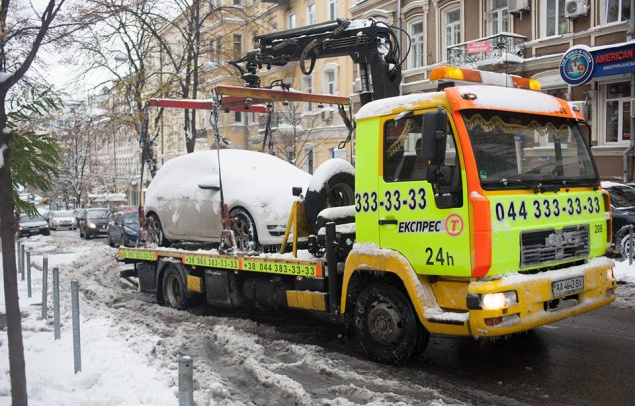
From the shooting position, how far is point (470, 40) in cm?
2478

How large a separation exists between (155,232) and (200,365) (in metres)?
5.23

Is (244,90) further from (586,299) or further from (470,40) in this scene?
(470,40)

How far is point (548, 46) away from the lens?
21766mm

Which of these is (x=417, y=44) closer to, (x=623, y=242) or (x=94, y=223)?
(x=623, y=242)

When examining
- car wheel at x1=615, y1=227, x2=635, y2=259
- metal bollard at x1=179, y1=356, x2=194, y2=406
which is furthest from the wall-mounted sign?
metal bollard at x1=179, y1=356, x2=194, y2=406

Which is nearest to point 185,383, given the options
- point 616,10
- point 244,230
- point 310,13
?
point 244,230

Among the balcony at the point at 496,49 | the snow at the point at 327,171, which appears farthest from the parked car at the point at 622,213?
the balcony at the point at 496,49

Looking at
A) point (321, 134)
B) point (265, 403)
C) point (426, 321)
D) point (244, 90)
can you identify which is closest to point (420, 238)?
point (426, 321)

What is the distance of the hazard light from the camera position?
6230 millimetres

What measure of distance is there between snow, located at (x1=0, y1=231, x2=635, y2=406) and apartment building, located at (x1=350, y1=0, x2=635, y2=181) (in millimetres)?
11193

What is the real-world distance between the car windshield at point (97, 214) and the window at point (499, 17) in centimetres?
2145

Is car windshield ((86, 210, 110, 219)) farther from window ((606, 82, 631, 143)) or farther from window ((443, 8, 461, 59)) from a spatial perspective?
window ((606, 82, 631, 143))

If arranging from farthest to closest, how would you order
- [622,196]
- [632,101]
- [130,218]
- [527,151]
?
[130,218]
[632,101]
[622,196]
[527,151]

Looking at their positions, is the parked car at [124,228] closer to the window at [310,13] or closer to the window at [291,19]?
the window at [310,13]
